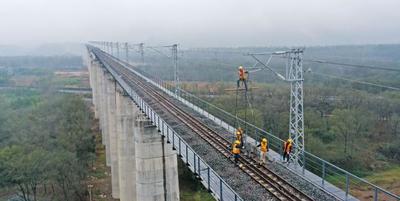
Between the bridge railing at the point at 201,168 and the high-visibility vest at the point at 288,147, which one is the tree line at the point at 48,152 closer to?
the bridge railing at the point at 201,168

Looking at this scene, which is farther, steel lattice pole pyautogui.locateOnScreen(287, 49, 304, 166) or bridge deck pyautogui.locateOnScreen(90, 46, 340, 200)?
steel lattice pole pyautogui.locateOnScreen(287, 49, 304, 166)

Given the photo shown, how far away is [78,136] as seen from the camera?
48719 mm

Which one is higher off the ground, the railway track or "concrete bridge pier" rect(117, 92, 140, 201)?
the railway track

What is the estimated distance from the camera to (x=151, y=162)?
984 inches

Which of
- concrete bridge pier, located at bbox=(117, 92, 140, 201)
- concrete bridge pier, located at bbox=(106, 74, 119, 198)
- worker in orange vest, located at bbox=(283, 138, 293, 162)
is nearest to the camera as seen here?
worker in orange vest, located at bbox=(283, 138, 293, 162)

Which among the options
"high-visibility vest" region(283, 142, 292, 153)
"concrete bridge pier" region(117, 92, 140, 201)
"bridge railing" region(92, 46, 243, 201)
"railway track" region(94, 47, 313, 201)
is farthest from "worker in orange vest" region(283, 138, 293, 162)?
"concrete bridge pier" region(117, 92, 140, 201)

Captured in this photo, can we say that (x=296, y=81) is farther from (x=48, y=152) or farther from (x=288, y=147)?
(x=48, y=152)

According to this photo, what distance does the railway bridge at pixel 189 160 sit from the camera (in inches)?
578

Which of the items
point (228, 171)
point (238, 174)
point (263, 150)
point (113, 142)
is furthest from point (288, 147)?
point (113, 142)

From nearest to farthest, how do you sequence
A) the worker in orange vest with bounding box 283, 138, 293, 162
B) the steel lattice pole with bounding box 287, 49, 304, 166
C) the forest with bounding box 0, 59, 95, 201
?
the steel lattice pole with bounding box 287, 49, 304, 166 → the worker in orange vest with bounding box 283, 138, 293, 162 → the forest with bounding box 0, 59, 95, 201

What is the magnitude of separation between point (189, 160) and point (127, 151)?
18.0m

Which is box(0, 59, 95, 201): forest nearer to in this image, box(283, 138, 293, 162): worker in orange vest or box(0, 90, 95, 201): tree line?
box(0, 90, 95, 201): tree line

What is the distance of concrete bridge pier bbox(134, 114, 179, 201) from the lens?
2491cm

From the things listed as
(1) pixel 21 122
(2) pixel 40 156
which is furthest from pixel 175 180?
(1) pixel 21 122
